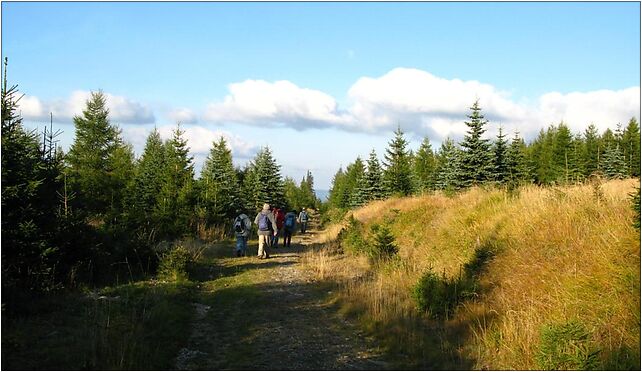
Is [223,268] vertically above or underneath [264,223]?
underneath

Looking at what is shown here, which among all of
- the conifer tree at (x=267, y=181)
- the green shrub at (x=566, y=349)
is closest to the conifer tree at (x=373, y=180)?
the conifer tree at (x=267, y=181)

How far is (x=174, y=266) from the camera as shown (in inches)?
464

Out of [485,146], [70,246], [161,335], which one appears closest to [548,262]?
[161,335]

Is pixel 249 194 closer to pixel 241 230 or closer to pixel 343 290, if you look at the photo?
pixel 241 230

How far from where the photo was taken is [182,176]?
2205 centimetres

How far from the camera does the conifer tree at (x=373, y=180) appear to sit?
142 ft

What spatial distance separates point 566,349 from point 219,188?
80.0 feet

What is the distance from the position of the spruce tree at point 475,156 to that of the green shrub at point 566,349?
83.7 ft

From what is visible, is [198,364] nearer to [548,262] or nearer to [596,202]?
[548,262]

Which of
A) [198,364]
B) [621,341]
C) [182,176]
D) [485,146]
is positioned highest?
[485,146]

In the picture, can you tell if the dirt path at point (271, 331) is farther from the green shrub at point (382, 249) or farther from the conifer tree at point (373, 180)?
the conifer tree at point (373, 180)

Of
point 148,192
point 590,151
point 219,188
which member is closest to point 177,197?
point 148,192

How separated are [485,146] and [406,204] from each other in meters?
11.3

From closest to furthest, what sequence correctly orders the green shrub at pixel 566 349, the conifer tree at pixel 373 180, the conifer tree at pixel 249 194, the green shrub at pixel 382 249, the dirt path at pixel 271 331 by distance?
the green shrub at pixel 566 349 < the dirt path at pixel 271 331 < the green shrub at pixel 382 249 < the conifer tree at pixel 249 194 < the conifer tree at pixel 373 180
